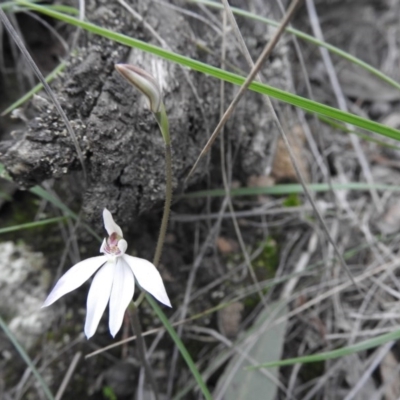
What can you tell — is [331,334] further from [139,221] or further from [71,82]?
[71,82]

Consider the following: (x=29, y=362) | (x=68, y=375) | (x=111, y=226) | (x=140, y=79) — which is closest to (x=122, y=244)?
(x=111, y=226)

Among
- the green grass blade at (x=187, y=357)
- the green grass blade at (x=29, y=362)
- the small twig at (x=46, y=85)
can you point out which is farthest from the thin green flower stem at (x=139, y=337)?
the small twig at (x=46, y=85)

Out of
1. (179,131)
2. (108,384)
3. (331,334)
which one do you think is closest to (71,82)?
(179,131)

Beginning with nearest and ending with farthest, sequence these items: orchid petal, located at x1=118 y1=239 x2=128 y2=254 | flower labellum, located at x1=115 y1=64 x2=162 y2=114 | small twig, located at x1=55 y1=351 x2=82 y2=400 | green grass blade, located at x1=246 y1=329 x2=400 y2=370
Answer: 1. flower labellum, located at x1=115 y1=64 x2=162 y2=114
2. orchid petal, located at x1=118 y1=239 x2=128 y2=254
3. green grass blade, located at x1=246 y1=329 x2=400 y2=370
4. small twig, located at x1=55 y1=351 x2=82 y2=400

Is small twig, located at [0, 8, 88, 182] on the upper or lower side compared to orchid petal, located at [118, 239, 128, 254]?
upper

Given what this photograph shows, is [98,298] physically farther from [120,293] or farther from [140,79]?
[140,79]

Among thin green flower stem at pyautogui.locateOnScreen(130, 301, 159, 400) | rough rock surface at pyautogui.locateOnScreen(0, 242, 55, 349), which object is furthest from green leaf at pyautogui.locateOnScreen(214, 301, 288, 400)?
rough rock surface at pyautogui.locateOnScreen(0, 242, 55, 349)

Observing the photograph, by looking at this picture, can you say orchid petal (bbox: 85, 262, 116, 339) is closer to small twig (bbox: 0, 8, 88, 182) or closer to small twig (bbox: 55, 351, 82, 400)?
small twig (bbox: 0, 8, 88, 182)
